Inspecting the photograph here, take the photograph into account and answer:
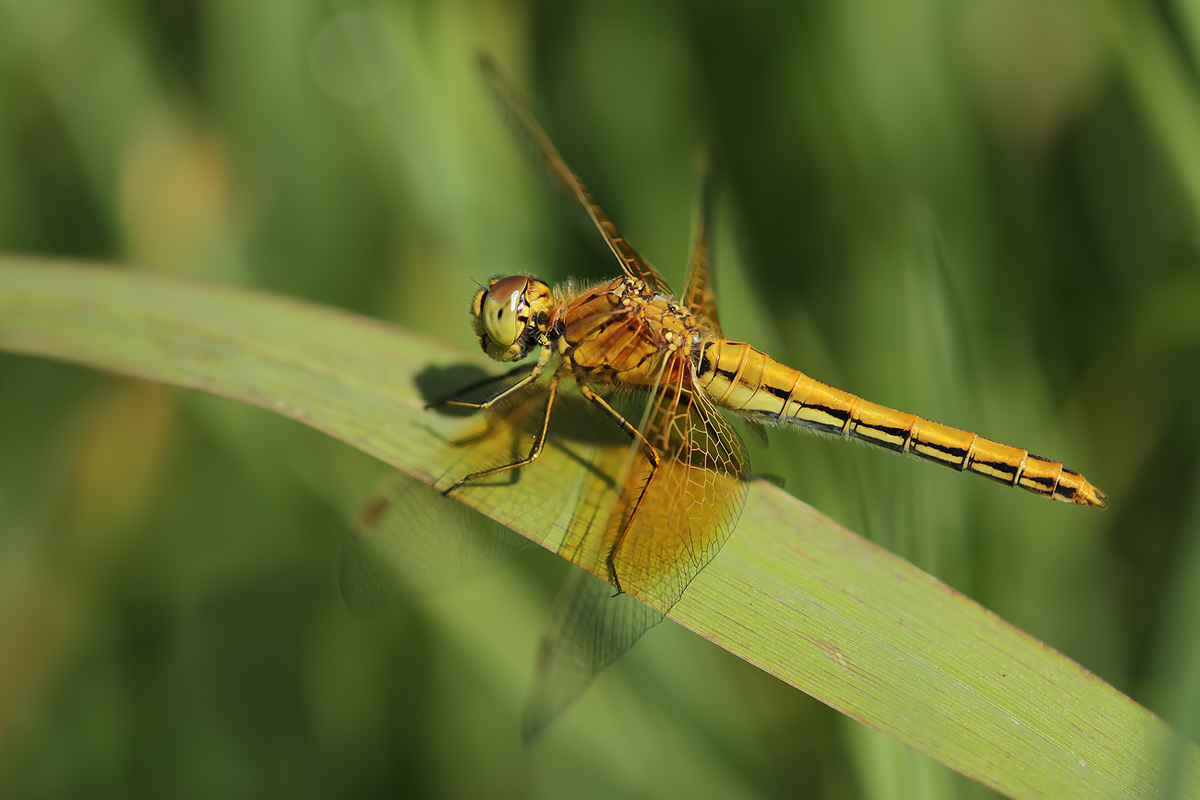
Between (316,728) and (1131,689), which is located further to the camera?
(316,728)

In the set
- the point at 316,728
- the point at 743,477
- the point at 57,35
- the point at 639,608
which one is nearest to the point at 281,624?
the point at 316,728

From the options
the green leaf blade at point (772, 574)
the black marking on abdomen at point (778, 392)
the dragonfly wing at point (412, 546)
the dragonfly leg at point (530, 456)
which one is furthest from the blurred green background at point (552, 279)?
the dragonfly leg at point (530, 456)

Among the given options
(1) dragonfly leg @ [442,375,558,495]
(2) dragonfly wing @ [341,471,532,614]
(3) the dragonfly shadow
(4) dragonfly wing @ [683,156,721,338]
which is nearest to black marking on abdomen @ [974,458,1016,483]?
(4) dragonfly wing @ [683,156,721,338]

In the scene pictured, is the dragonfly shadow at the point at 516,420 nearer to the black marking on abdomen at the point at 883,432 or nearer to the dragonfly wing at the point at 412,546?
the dragonfly wing at the point at 412,546

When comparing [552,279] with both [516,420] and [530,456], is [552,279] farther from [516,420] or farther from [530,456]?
[530,456]

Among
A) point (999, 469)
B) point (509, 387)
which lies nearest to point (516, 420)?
point (509, 387)

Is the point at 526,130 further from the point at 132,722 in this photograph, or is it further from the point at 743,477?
the point at 132,722
